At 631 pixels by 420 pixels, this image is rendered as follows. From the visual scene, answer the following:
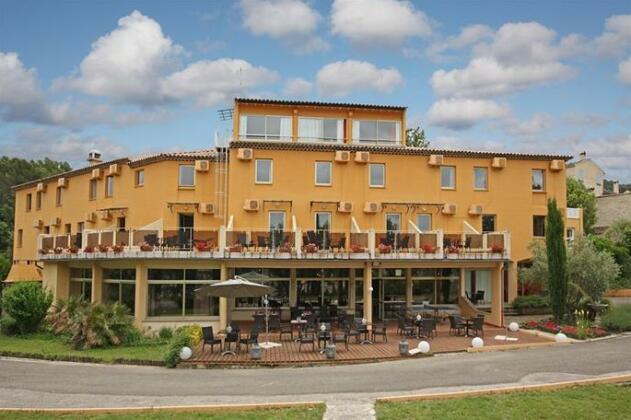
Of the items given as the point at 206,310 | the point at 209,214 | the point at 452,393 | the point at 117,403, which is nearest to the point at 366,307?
the point at 206,310

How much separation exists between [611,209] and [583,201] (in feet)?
31.9

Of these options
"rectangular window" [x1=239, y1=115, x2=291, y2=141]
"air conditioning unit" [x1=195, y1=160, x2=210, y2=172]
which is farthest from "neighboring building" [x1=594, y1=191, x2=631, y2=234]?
"air conditioning unit" [x1=195, y1=160, x2=210, y2=172]

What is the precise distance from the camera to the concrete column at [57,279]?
2953 centimetres

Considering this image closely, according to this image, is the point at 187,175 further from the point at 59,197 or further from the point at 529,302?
the point at 529,302

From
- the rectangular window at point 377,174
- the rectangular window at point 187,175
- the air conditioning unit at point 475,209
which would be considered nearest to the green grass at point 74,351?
the rectangular window at point 187,175

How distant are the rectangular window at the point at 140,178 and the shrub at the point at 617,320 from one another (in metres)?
23.0

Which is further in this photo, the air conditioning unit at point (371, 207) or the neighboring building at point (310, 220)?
the air conditioning unit at point (371, 207)

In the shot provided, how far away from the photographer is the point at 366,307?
2517 cm

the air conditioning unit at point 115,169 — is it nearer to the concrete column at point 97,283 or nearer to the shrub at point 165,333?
the concrete column at point 97,283

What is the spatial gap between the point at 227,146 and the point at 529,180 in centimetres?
1651

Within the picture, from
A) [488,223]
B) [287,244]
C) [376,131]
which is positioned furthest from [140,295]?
[488,223]

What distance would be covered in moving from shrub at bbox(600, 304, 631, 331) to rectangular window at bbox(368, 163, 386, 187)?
38.8 feet

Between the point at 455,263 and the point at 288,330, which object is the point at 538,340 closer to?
the point at 455,263

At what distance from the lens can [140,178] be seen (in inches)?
1217
